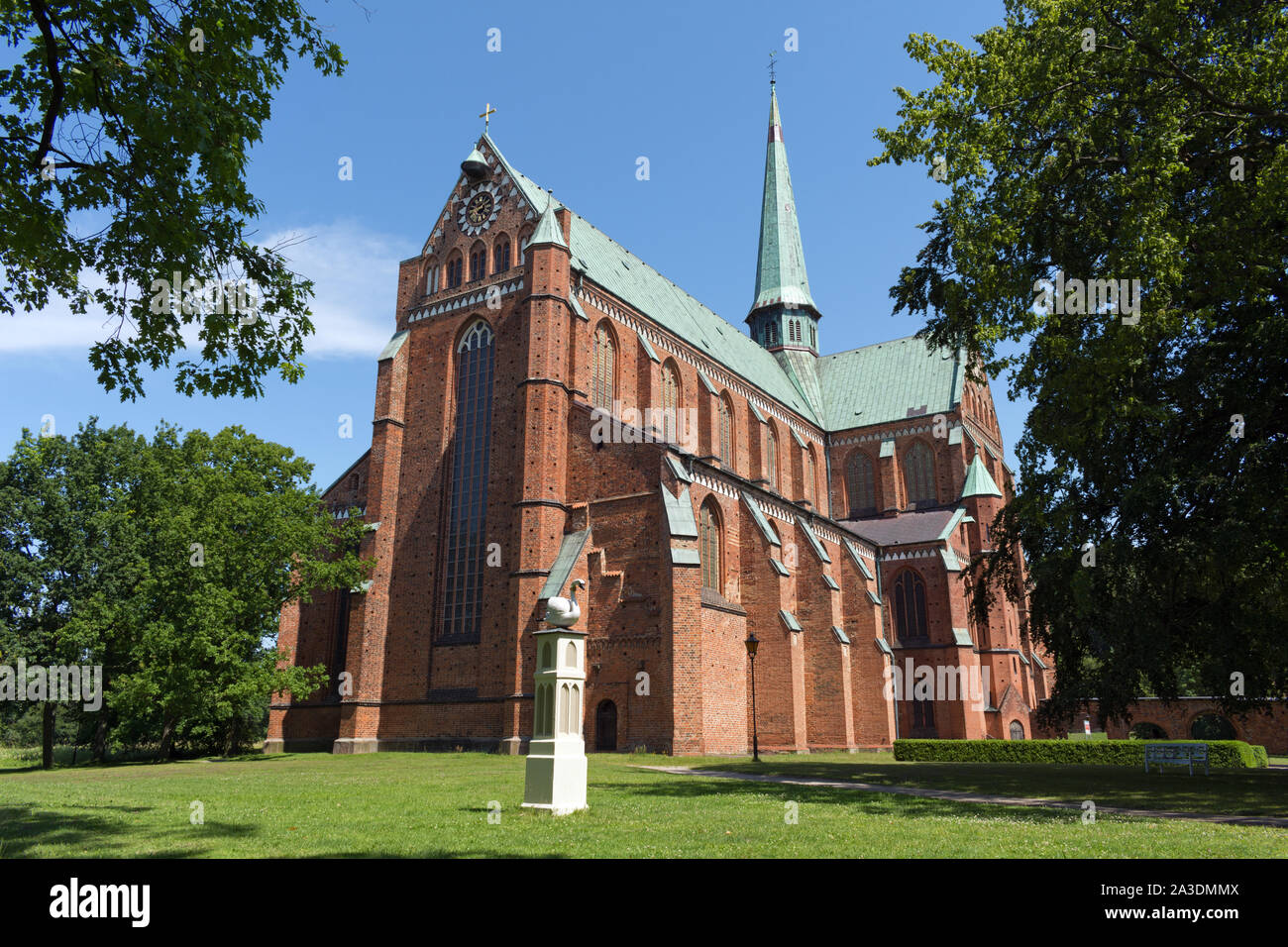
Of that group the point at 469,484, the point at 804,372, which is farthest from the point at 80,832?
the point at 804,372

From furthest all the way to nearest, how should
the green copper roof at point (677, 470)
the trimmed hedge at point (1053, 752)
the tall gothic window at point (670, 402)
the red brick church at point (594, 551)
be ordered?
1. the tall gothic window at point (670, 402)
2. the green copper roof at point (677, 470)
3. the red brick church at point (594, 551)
4. the trimmed hedge at point (1053, 752)

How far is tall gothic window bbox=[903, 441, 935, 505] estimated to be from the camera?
48.1 meters

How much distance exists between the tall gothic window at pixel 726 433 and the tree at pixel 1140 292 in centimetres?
2247

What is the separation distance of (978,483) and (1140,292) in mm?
33345

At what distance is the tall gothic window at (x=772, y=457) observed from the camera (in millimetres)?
42719

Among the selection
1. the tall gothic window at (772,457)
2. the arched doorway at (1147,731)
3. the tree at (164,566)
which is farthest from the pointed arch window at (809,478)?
the tree at (164,566)

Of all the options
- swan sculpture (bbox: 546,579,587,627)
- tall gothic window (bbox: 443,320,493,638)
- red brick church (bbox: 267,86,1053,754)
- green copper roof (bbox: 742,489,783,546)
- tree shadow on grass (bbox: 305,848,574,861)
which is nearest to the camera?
tree shadow on grass (bbox: 305,848,574,861)

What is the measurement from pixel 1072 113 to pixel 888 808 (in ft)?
39.0

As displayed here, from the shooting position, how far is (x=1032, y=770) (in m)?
22.4

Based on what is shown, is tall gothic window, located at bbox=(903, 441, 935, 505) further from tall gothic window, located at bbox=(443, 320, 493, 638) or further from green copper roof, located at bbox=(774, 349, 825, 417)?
tall gothic window, located at bbox=(443, 320, 493, 638)

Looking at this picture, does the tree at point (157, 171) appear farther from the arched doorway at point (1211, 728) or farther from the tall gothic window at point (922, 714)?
the arched doorway at point (1211, 728)

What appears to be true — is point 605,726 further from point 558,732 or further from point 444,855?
point 444,855

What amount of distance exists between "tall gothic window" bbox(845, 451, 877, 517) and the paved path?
105 ft

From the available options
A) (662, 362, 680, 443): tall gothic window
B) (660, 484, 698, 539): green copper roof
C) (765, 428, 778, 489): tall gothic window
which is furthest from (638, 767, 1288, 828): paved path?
(765, 428, 778, 489): tall gothic window
